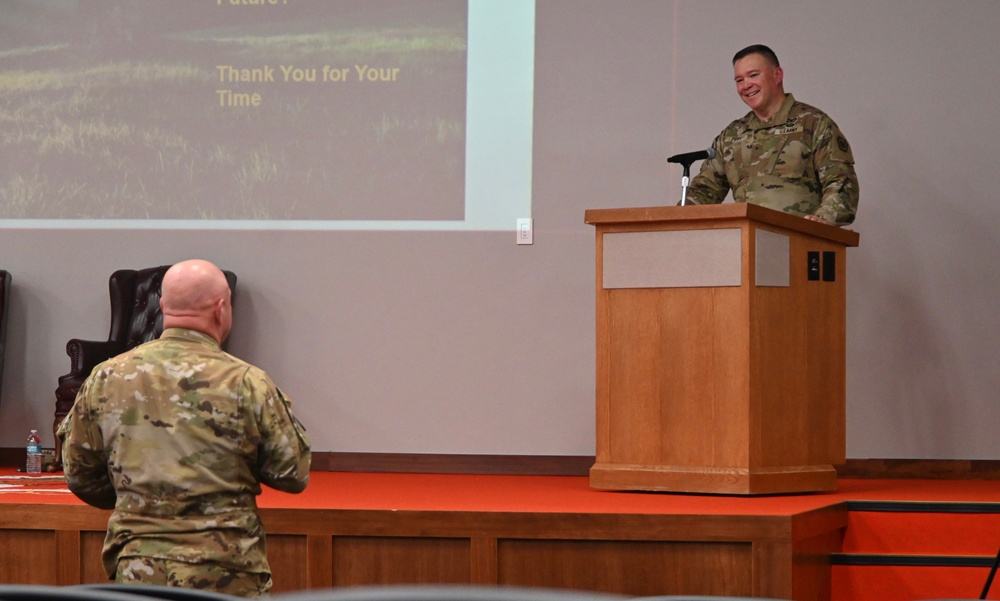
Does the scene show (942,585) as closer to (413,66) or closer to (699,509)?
(699,509)

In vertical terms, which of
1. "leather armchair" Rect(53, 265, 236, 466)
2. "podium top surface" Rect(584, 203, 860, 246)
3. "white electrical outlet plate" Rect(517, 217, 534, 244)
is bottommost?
"leather armchair" Rect(53, 265, 236, 466)

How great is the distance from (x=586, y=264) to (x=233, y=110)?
2.10 m

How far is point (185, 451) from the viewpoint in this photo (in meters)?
2.51

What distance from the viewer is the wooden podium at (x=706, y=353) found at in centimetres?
408

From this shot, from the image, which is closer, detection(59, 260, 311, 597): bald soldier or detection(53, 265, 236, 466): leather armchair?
detection(59, 260, 311, 597): bald soldier

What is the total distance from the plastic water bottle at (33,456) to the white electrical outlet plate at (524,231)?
8.90ft

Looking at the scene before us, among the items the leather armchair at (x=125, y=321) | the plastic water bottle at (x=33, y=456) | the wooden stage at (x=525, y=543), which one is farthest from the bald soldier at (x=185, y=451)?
the plastic water bottle at (x=33, y=456)

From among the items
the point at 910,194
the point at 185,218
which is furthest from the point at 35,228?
the point at 910,194

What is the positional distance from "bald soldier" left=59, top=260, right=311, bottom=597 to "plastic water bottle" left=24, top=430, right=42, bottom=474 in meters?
3.36

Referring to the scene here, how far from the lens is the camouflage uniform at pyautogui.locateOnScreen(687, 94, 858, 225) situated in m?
4.63

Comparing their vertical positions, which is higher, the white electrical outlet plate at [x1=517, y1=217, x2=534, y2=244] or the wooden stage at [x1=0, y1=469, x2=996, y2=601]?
the white electrical outlet plate at [x1=517, y1=217, x2=534, y2=244]

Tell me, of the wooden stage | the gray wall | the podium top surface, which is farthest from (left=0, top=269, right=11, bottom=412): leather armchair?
the podium top surface

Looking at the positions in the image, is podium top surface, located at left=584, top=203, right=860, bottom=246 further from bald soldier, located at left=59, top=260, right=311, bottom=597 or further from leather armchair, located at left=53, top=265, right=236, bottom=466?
leather armchair, located at left=53, top=265, right=236, bottom=466

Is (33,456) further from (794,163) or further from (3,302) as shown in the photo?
(794,163)
